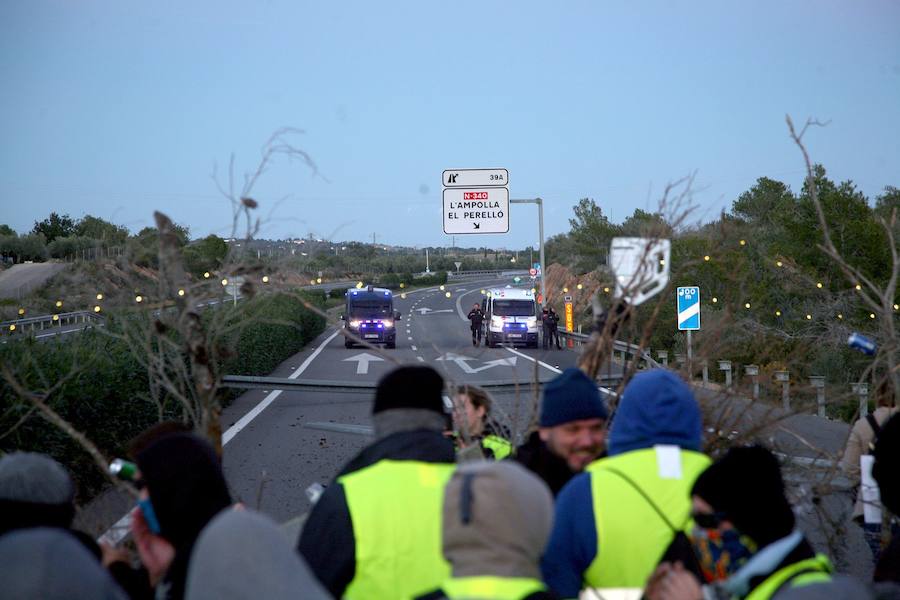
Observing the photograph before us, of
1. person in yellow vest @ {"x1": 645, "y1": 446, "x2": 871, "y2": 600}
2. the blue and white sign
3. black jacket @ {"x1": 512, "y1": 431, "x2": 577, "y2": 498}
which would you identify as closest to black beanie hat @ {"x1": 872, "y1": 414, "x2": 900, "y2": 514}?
person in yellow vest @ {"x1": 645, "y1": 446, "x2": 871, "y2": 600}

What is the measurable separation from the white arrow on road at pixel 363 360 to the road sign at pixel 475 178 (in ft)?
20.5

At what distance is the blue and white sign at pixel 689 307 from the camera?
19.3 metres

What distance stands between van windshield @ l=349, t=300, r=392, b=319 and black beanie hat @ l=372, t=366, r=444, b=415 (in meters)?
38.9

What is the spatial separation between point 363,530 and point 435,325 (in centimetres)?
5539

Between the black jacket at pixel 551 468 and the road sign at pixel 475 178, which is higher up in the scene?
the road sign at pixel 475 178

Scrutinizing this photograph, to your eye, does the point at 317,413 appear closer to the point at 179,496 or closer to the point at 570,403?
the point at 570,403

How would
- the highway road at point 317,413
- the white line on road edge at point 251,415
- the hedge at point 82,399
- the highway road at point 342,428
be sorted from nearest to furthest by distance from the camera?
the highway road at point 342,428 → the hedge at point 82,399 → the highway road at point 317,413 → the white line on road edge at point 251,415

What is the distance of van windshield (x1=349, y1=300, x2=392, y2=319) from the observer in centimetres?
4259

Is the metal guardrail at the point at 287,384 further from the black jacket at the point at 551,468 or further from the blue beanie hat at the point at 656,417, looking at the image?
the blue beanie hat at the point at 656,417

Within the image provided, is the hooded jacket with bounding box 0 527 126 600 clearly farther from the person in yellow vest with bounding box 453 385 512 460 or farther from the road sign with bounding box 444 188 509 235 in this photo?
the road sign with bounding box 444 188 509 235

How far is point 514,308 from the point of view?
138 ft

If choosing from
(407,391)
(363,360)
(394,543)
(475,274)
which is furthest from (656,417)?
(475,274)

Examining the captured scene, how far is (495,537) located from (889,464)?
150 centimetres

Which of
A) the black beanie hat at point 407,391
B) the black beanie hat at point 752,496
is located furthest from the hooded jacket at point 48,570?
the black beanie hat at point 752,496
